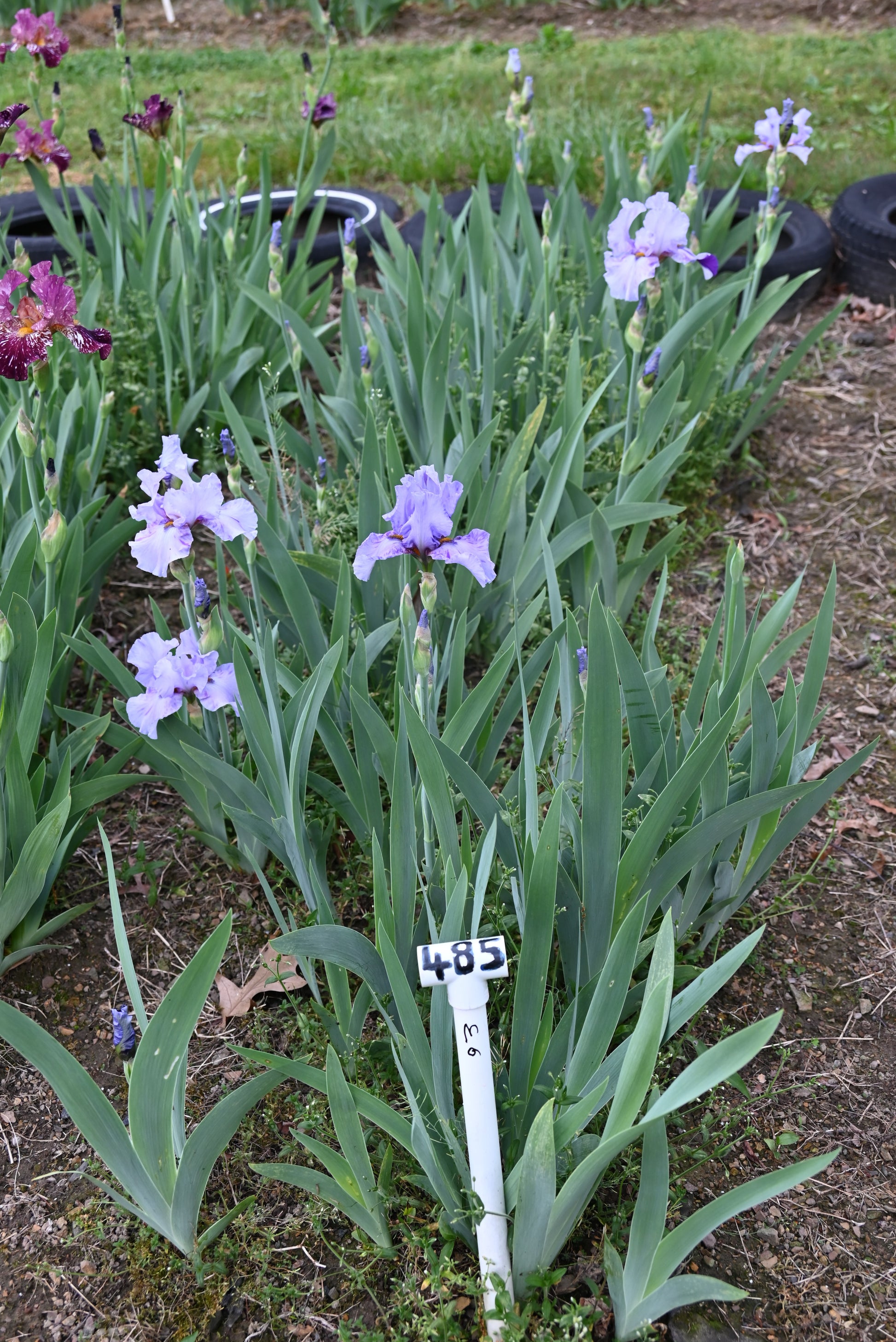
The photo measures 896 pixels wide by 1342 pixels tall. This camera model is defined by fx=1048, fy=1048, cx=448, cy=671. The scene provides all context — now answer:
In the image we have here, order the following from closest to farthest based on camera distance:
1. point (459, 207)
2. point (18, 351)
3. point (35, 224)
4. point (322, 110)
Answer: point (18, 351) → point (322, 110) → point (459, 207) → point (35, 224)

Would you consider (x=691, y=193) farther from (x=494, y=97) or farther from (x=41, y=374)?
(x=494, y=97)

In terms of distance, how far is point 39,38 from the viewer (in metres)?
2.57

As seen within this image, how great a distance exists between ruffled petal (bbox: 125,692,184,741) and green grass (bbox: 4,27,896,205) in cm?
300

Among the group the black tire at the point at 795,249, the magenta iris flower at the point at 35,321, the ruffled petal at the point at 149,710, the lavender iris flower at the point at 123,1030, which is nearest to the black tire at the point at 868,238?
the black tire at the point at 795,249

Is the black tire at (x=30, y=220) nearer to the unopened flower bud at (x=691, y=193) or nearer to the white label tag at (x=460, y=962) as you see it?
the unopened flower bud at (x=691, y=193)

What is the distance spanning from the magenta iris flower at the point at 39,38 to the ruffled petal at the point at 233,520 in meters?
1.78

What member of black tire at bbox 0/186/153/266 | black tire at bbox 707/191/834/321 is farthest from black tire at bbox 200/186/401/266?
black tire at bbox 707/191/834/321

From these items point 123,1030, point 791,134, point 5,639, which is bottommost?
point 123,1030

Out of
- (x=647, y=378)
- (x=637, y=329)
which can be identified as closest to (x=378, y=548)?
(x=637, y=329)

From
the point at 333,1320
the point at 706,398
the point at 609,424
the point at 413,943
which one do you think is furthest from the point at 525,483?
the point at 333,1320

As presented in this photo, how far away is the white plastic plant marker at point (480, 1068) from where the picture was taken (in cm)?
110

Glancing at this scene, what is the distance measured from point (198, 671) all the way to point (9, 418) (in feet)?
2.75

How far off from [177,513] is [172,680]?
0.26 m

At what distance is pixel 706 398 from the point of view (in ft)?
8.63
